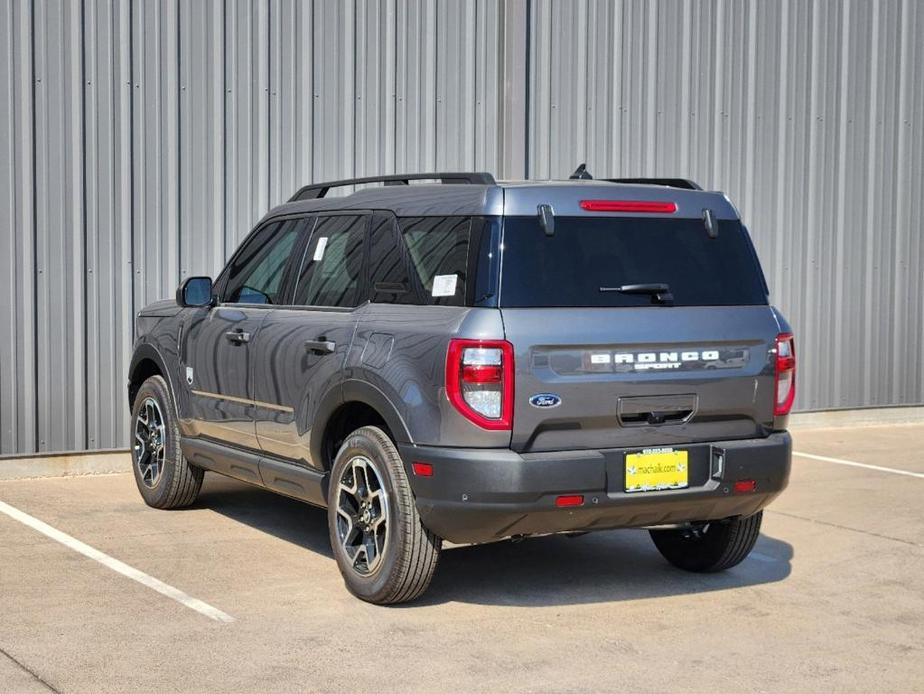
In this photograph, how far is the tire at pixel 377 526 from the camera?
616 cm

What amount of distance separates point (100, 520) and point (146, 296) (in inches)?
92.2

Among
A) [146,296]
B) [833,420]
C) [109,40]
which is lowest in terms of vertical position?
[833,420]

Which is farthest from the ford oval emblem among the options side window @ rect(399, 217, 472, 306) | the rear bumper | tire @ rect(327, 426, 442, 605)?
tire @ rect(327, 426, 442, 605)

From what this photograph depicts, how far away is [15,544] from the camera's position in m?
7.70

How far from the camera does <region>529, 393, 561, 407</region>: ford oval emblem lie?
5.90 metres

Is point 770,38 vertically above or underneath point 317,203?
above

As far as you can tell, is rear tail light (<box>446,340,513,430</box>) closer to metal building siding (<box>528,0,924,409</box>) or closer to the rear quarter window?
the rear quarter window

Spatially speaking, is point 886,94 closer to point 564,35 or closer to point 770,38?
point 770,38

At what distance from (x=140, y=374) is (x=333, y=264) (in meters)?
2.42

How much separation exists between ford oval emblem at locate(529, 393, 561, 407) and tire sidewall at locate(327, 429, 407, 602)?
2.32 feet

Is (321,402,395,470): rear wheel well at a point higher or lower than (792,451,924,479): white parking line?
higher

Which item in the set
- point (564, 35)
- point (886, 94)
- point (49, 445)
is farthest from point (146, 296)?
point (886, 94)

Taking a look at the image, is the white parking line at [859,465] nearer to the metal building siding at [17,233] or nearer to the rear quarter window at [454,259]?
the rear quarter window at [454,259]

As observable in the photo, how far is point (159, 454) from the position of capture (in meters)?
8.66
